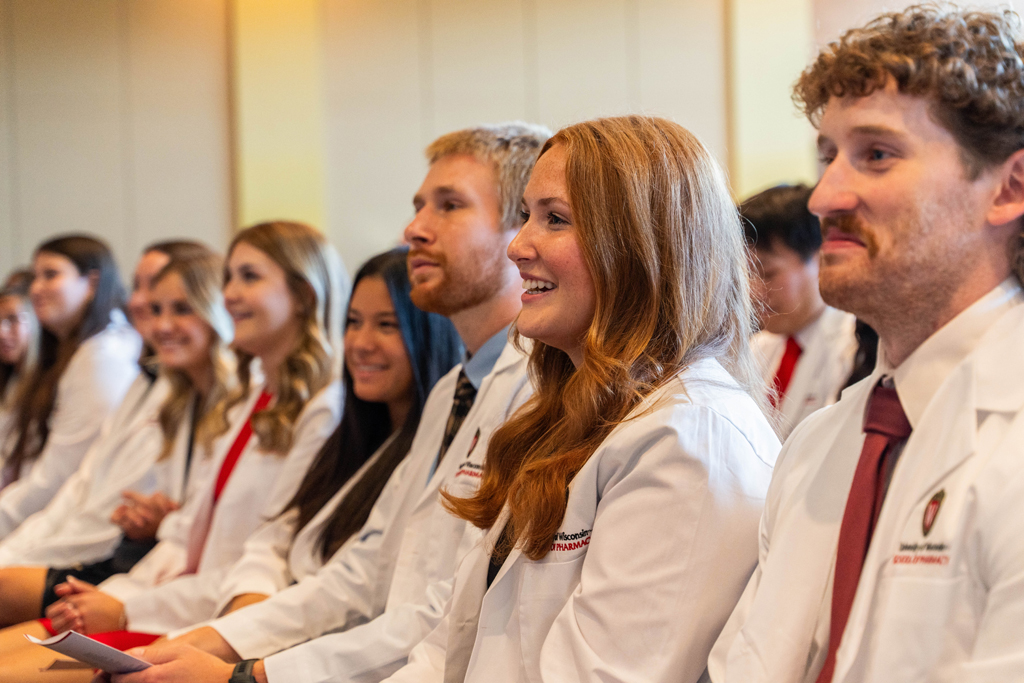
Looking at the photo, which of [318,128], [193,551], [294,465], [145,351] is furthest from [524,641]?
[318,128]

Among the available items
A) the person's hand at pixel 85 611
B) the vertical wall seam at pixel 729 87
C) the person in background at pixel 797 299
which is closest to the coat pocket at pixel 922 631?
the person in background at pixel 797 299

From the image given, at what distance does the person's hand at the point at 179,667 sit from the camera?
1.86 m

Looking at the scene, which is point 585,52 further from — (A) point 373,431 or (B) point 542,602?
(B) point 542,602

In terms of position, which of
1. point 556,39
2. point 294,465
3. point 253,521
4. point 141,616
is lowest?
point 141,616

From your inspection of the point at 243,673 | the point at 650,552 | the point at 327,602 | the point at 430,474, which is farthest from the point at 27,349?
the point at 650,552

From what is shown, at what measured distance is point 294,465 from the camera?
9.10 ft

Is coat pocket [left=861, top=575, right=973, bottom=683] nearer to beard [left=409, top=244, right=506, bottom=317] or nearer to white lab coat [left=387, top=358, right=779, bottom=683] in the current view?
white lab coat [left=387, top=358, right=779, bottom=683]

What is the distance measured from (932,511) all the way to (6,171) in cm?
724

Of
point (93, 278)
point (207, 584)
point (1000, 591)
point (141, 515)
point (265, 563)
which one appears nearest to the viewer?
point (1000, 591)

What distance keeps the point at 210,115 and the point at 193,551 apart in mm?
4558

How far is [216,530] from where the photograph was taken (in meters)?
2.85

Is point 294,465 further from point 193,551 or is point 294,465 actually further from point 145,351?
point 145,351

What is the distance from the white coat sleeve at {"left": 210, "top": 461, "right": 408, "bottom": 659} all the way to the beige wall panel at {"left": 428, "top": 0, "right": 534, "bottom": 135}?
15.5 feet

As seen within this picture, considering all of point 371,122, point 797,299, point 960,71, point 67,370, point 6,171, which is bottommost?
point 67,370
